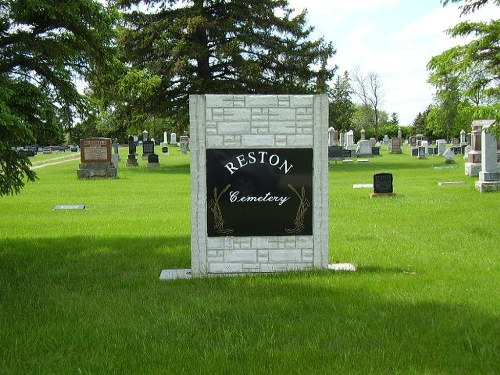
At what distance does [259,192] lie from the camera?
7.58 meters

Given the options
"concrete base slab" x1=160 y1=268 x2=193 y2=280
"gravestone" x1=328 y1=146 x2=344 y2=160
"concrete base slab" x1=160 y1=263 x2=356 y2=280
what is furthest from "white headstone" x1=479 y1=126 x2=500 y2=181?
"gravestone" x1=328 y1=146 x2=344 y2=160

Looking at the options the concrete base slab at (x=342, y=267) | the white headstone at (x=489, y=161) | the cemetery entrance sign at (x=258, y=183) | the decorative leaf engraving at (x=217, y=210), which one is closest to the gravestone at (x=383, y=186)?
the white headstone at (x=489, y=161)

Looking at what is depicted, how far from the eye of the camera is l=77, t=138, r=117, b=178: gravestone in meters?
27.3

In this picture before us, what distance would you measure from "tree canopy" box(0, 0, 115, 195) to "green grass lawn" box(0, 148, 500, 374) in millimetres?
1689

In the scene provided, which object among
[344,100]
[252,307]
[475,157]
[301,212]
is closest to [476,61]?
[301,212]

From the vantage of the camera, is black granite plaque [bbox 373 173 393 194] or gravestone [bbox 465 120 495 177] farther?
gravestone [bbox 465 120 495 177]

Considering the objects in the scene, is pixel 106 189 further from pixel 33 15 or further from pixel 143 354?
pixel 143 354

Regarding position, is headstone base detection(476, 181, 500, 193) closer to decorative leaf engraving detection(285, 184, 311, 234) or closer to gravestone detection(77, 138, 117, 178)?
decorative leaf engraving detection(285, 184, 311, 234)

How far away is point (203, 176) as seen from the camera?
7.51m

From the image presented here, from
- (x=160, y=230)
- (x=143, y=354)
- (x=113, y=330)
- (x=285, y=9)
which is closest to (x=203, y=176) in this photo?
(x=113, y=330)

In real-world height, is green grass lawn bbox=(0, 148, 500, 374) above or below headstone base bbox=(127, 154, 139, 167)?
below

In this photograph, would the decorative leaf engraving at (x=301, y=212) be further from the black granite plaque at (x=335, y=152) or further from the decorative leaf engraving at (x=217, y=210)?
the black granite plaque at (x=335, y=152)

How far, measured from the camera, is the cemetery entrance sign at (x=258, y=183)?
749 cm

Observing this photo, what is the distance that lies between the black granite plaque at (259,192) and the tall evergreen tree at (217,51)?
2468cm
